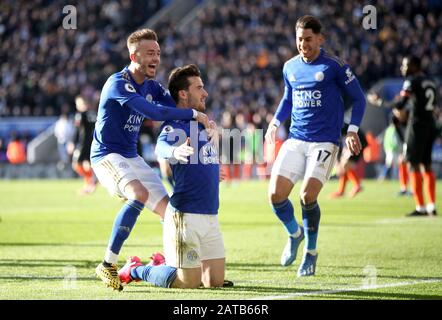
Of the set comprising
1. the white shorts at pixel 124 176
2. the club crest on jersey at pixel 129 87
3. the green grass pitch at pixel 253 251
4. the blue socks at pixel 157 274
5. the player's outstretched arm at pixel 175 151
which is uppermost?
the club crest on jersey at pixel 129 87

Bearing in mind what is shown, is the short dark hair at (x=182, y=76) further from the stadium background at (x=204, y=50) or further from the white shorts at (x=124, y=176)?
the stadium background at (x=204, y=50)

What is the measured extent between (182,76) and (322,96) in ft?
6.23

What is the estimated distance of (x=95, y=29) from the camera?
136ft

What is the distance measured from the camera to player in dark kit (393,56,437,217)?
1622 cm

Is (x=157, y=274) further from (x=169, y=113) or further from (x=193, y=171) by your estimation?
(x=169, y=113)

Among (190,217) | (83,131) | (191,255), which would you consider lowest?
(191,255)

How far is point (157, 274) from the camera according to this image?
8031 mm

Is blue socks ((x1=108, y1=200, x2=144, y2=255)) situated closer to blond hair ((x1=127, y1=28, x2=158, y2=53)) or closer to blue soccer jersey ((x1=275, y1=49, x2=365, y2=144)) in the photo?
blond hair ((x1=127, y1=28, x2=158, y2=53))

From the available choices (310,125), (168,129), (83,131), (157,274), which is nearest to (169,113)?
(168,129)

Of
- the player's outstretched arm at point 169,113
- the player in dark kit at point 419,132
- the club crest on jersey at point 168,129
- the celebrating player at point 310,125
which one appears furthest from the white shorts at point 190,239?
the player in dark kit at point 419,132

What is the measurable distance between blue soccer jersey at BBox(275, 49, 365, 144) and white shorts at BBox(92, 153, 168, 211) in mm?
1779

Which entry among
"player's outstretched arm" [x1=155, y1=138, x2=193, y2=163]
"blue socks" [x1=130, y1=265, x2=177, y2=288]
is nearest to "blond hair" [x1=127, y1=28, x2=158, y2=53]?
"player's outstretched arm" [x1=155, y1=138, x2=193, y2=163]

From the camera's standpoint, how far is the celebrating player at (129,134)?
8492 mm
